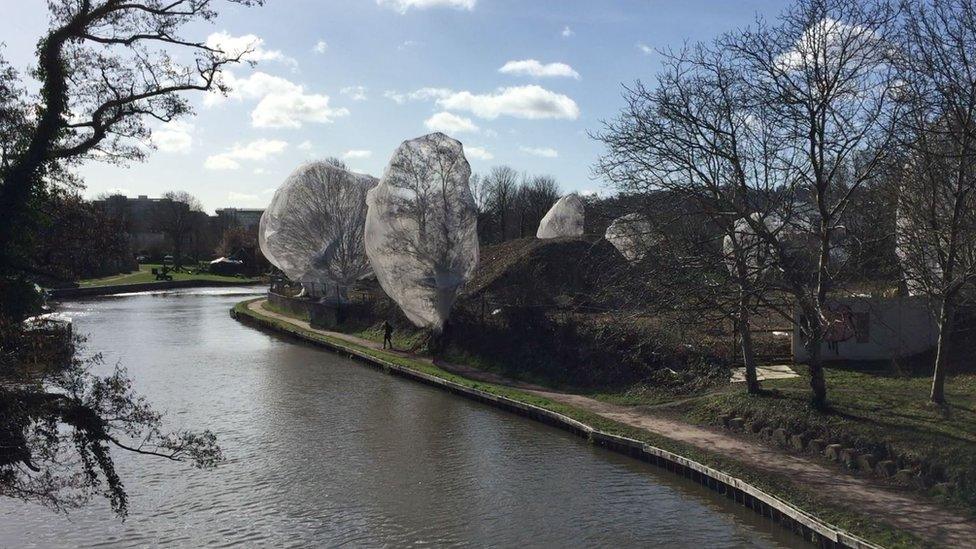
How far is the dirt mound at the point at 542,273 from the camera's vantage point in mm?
32969

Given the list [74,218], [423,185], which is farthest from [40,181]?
[423,185]

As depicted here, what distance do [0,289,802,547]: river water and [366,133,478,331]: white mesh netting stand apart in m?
6.23

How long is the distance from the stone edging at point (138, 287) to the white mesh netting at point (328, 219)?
73.0ft

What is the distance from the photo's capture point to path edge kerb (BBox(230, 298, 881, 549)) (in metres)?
12.7

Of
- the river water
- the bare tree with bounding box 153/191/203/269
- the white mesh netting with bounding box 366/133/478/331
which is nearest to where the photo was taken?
the river water

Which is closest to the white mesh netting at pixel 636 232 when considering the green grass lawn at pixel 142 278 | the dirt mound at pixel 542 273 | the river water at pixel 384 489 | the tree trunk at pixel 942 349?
the river water at pixel 384 489

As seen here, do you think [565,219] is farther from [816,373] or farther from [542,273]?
[816,373]

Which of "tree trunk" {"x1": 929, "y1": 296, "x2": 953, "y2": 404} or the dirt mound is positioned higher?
the dirt mound

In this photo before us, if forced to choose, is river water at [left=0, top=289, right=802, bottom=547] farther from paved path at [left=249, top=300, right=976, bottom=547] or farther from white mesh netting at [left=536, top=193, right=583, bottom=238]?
white mesh netting at [left=536, top=193, right=583, bottom=238]

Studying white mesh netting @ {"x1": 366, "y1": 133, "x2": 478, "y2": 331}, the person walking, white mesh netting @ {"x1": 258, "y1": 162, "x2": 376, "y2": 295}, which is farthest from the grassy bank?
white mesh netting @ {"x1": 258, "y1": 162, "x2": 376, "y2": 295}

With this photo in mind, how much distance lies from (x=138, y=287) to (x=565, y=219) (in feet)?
148

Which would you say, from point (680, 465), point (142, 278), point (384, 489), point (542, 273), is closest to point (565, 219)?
point (542, 273)

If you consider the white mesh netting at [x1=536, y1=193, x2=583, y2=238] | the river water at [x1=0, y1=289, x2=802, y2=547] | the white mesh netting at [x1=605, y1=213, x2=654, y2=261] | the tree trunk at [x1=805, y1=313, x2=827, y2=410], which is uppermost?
the white mesh netting at [x1=536, y1=193, x2=583, y2=238]

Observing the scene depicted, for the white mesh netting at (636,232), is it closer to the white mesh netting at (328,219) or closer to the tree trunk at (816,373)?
the tree trunk at (816,373)
